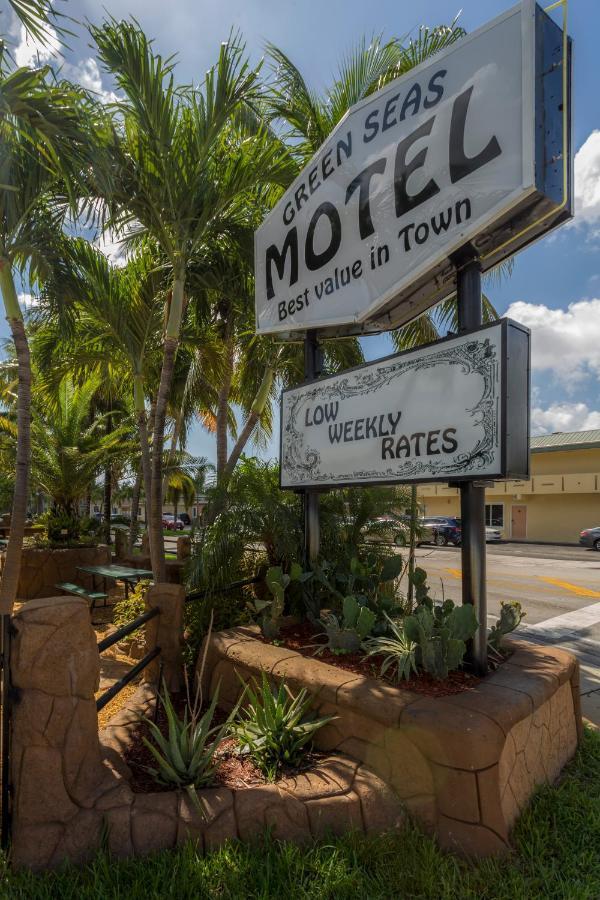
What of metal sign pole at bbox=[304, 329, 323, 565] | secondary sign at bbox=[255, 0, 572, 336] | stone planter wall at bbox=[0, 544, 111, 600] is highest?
secondary sign at bbox=[255, 0, 572, 336]

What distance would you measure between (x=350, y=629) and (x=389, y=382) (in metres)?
1.83

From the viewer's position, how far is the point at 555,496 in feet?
97.7

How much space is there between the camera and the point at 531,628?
8047mm

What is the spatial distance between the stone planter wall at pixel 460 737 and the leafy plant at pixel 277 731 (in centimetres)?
13

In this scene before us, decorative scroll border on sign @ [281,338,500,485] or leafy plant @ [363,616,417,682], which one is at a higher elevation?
decorative scroll border on sign @ [281,338,500,485]

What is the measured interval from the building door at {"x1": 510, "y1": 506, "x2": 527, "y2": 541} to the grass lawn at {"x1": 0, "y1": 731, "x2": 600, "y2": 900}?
101ft

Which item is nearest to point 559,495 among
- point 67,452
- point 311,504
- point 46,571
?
point 67,452

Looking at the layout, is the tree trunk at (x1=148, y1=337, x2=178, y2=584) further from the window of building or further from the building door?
the window of building

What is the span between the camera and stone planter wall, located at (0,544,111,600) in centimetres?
977

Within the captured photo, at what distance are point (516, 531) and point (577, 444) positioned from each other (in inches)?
255

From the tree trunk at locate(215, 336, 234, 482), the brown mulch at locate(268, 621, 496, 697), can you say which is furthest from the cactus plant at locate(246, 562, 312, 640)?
the tree trunk at locate(215, 336, 234, 482)

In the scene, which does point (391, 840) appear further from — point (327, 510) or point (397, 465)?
point (327, 510)

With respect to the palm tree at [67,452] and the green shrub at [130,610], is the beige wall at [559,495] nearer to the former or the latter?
the palm tree at [67,452]

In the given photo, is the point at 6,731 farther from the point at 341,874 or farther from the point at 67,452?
the point at 67,452
